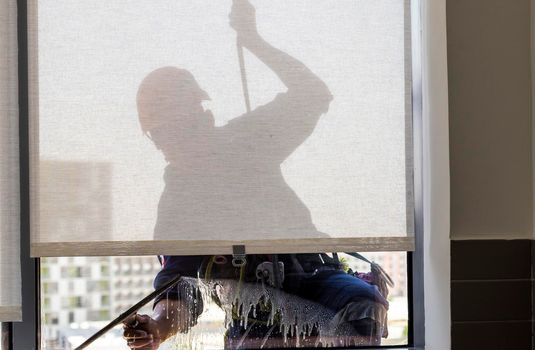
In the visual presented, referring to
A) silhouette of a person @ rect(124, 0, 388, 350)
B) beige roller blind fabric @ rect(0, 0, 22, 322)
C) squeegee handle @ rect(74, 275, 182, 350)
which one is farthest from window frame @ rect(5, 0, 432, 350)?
silhouette of a person @ rect(124, 0, 388, 350)

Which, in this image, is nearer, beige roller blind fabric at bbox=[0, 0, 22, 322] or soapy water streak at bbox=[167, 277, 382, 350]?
beige roller blind fabric at bbox=[0, 0, 22, 322]

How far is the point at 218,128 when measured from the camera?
167 centimetres

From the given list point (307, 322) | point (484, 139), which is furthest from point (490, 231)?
point (307, 322)

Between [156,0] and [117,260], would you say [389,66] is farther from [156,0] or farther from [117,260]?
[117,260]

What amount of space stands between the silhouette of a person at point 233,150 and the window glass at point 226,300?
122 millimetres

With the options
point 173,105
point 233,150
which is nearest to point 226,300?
point 233,150

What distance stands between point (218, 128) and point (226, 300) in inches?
Result: 17.9

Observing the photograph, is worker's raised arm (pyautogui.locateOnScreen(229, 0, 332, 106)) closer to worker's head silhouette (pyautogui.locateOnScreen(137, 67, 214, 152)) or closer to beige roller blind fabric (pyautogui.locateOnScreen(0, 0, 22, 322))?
worker's head silhouette (pyautogui.locateOnScreen(137, 67, 214, 152))

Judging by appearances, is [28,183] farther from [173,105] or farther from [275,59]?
[275,59]

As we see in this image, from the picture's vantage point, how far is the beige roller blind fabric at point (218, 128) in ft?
5.40

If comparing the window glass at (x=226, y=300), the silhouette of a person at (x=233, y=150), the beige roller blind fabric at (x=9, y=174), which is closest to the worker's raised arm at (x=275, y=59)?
the silhouette of a person at (x=233, y=150)

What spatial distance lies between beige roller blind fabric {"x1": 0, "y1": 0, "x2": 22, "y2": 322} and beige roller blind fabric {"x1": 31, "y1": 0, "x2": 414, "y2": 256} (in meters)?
0.06

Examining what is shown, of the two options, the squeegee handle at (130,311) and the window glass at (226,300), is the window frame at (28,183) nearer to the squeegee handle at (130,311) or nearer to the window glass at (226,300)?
the window glass at (226,300)

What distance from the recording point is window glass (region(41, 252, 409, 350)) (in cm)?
172
